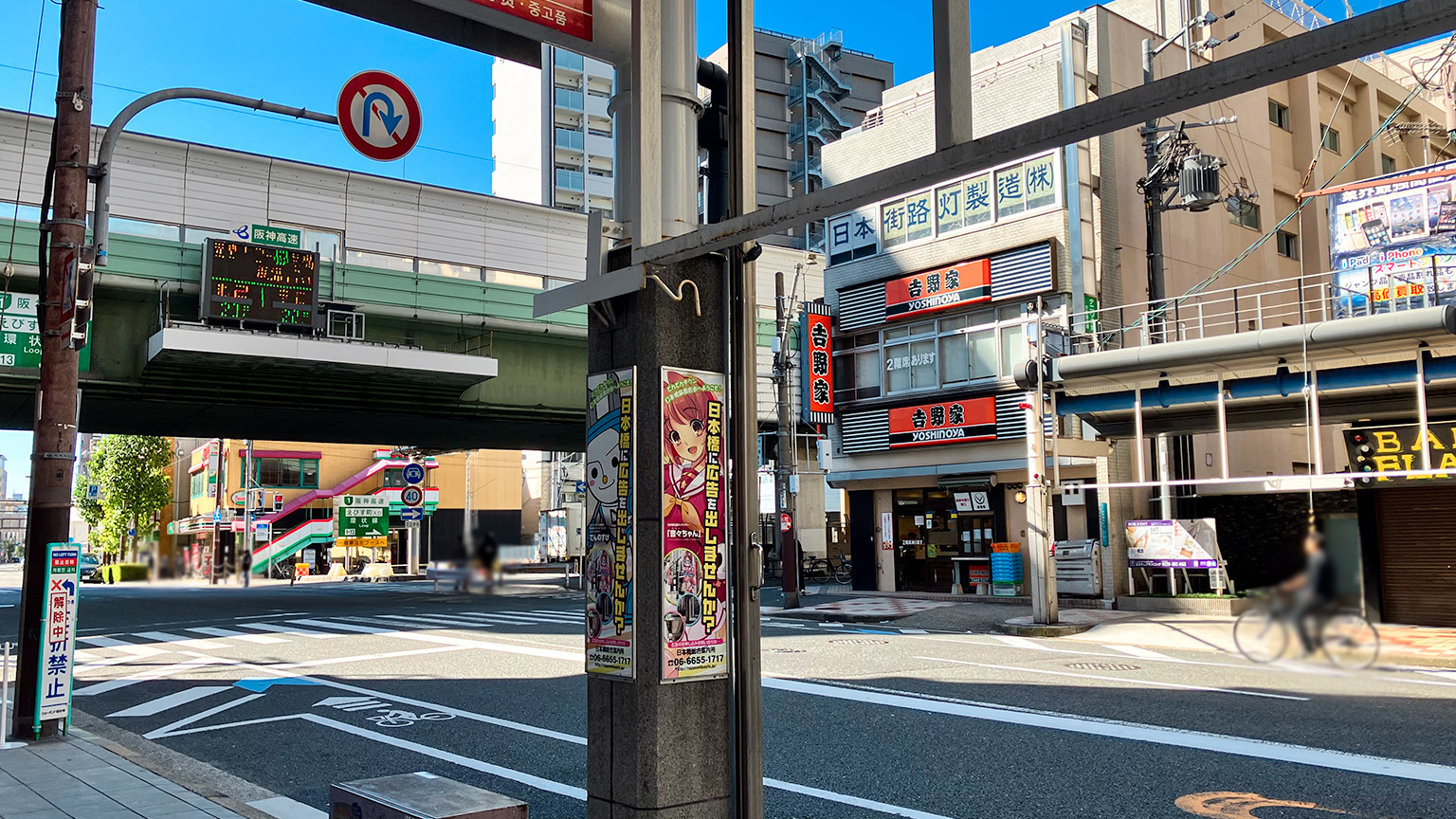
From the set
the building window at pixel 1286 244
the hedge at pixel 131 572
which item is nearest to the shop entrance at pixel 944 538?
the building window at pixel 1286 244

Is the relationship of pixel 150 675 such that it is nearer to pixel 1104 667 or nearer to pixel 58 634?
pixel 58 634

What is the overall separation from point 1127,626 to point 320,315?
64.5ft

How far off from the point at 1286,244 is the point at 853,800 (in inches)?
1278

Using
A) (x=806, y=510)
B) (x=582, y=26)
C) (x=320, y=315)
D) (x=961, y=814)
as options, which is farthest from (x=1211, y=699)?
(x=806, y=510)

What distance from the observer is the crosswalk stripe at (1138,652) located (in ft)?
52.5

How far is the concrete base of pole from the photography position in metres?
5.44

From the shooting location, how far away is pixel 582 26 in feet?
20.9

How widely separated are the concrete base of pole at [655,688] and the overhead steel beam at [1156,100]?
3.19ft

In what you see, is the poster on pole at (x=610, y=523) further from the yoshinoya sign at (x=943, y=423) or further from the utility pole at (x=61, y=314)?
the yoshinoya sign at (x=943, y=423)

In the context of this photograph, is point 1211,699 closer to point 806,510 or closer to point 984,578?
point 984,578

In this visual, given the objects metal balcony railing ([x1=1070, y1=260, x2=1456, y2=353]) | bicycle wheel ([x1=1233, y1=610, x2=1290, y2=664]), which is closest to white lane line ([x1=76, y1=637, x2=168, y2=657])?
metal balcony railing ([x1=1070, y1=260, x2=1456, y2=353])

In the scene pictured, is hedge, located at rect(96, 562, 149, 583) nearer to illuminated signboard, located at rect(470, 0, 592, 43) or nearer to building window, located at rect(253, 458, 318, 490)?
building window, located at rect(253, 458, 318, 490)

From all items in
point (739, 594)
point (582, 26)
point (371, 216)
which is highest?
point (371, 216)

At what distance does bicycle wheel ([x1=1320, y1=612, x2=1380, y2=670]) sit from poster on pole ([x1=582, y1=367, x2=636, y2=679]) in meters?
3.73
